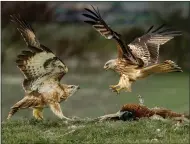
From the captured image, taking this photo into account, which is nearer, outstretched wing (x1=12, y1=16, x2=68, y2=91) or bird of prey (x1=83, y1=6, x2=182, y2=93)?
outstretched wing (x1=12, y1=16, x2=68, y2=91)

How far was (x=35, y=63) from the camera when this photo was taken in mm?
3756

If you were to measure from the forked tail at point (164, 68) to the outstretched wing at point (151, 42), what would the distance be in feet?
0.18

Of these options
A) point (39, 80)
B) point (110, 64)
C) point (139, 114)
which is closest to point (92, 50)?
point (110, 64)

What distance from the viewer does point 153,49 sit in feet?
12.8

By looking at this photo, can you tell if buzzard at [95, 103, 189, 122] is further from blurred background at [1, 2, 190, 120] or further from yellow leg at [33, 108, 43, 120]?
yellow leg at [33, 108, 43, 120]

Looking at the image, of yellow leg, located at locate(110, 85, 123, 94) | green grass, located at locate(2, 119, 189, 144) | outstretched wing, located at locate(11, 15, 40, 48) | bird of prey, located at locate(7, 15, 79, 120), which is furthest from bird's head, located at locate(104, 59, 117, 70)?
outstretched wing, located at locate(11, 15, 40, 48)

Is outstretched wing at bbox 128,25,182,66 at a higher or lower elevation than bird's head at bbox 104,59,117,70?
higher

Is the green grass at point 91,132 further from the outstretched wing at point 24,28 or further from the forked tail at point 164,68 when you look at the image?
the outstretched wing at point 24,28

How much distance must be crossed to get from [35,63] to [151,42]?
781 mm

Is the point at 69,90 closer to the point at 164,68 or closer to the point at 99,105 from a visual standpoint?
the point at 99,105

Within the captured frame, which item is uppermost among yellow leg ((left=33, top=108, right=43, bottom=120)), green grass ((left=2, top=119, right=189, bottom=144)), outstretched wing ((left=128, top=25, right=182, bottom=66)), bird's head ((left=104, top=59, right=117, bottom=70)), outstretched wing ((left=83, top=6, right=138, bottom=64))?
outstretched wing ((left=83, top=6, right=138, bottom=64))

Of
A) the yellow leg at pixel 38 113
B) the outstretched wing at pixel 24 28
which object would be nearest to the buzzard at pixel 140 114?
the yellow leg at pixel 38 113

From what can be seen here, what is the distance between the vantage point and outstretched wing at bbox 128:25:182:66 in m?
3.87

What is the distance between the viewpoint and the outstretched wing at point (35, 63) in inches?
146
